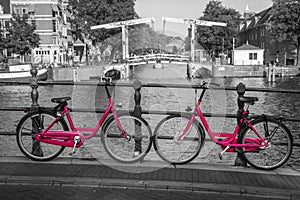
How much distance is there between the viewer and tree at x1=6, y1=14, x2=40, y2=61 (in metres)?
57.9

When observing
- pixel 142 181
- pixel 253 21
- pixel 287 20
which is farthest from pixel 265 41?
pixel 142 181

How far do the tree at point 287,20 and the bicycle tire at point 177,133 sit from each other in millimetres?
55956

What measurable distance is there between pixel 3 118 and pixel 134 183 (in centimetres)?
1568

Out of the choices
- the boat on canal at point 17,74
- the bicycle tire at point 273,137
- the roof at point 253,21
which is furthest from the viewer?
the roof at point 253,21

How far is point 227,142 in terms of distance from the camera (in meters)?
5.99

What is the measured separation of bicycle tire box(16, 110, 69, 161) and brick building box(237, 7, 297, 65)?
62940 millimetres

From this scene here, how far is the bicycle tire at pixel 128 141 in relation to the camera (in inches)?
236

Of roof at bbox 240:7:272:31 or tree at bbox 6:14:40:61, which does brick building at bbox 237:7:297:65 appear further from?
tree at bbox 6:14:40:61

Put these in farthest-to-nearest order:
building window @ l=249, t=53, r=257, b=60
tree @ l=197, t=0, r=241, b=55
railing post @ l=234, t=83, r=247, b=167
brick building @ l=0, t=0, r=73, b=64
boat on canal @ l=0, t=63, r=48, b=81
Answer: tree @ l=197, t=0, r=241, b=55 < brick building @ l=0, t=0, r=73, b=64 < building window @ l=249, t=53, r=257, b=60 < boat on canal @ l=0, t=63, r=48, b=81 < railing post @ l=234, t=83, r=247, b=167

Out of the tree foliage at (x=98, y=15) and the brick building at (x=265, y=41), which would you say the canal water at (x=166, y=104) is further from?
the brick building at (x=265, y=41)

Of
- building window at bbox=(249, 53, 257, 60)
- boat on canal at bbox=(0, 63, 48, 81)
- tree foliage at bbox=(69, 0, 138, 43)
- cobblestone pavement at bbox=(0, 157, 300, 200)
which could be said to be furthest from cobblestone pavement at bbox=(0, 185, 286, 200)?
building window at bbox=(249, 53, 257, 60)

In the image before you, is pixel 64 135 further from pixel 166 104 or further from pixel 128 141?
pixel 166 104

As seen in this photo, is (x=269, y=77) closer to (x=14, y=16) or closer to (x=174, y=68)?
(x=174, y=68)

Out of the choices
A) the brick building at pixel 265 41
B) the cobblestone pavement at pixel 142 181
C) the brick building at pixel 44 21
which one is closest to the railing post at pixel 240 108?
the cobblestone pavement at pixel 142 181
